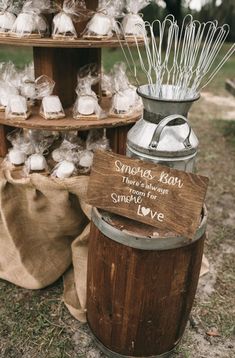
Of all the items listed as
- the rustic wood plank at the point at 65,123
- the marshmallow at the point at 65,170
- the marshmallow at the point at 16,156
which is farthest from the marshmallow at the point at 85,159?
the marshmallow at the point at 16,156

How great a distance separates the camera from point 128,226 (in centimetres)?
146

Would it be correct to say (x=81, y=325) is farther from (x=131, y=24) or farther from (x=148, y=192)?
(x=131, y=24)

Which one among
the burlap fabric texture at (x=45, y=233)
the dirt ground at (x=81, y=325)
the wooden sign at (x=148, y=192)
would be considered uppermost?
the wooden sign at (x=148, y=192)

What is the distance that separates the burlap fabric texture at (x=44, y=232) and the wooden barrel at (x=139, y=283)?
0.34m

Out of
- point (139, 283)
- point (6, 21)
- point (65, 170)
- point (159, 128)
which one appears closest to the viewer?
point (159, 128)

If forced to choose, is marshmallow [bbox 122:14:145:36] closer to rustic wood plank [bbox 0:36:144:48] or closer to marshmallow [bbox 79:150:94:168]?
rustic wood plank [bbox 0:36:144:48]

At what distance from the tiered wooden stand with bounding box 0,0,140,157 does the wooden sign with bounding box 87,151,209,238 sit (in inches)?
16.7

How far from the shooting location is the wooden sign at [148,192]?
1.34 m

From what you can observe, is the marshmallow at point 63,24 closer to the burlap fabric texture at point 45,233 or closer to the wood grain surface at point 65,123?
the wood grain surface at point 65,123

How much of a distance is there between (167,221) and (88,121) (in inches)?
28.0

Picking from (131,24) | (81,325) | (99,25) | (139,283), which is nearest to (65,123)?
(99,25)

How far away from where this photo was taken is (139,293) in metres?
1.48

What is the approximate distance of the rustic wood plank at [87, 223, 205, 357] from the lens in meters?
1.43

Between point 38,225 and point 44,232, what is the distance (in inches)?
2.2
